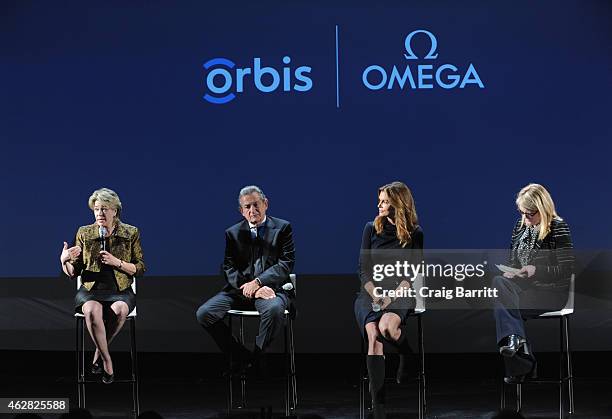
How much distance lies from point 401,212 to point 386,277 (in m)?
0.34

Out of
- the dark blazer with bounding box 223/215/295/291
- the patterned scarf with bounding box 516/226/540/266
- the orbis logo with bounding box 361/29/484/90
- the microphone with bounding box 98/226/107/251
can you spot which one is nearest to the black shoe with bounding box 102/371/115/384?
the microphone with bounding box 98/226/107/251

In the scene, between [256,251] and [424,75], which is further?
[424,75]

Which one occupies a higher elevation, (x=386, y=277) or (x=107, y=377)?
(x=386, y=277)

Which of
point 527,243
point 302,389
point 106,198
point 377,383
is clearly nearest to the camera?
point 377,383

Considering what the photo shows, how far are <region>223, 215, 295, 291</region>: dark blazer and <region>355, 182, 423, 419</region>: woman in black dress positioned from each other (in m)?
0.43

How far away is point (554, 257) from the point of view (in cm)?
473

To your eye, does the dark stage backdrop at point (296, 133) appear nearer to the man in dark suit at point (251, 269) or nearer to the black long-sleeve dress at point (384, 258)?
the man in dark suit at point (251, 269)

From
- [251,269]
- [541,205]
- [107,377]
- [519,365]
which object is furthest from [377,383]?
[107,377]

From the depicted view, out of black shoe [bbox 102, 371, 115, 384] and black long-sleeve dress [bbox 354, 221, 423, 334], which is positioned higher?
black long-sleeve dress [bbox 354, 221, 423, 334]

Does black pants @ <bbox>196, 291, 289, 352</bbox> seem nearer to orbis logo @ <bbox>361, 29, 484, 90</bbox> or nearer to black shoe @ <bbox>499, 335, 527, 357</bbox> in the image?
black shoe @ <bbox>499, 335, 527, 357</bbox>

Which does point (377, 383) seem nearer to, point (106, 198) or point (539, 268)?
point (539, 268)

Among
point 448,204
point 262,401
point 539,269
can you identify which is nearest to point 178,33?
point 448,204

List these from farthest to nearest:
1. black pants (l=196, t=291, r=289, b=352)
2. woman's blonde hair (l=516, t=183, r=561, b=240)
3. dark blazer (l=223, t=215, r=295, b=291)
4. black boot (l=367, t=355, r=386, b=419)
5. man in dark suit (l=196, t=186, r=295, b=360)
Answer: dark blazer (l=223, t=215, r=295, b=291) → man in dark suit (l=196, t=186, r=295, b=360) → black pants (l=196, t=291, r=289, b=352) → woman's blonde hair (l=516, t=183, r=561, b=240) → black boot (l=367, t=355, r=386, b=419)

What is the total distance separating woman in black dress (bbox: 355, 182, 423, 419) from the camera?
4637 mm
